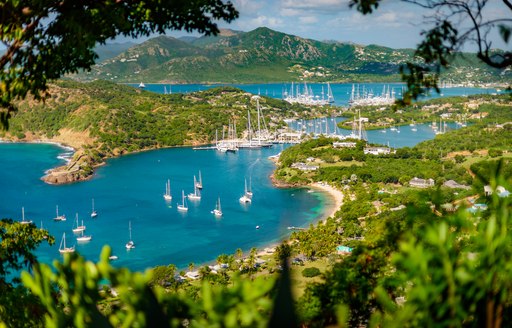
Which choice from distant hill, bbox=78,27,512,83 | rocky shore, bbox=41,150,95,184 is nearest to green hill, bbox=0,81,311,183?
rocky shore, bbox=41,150,95,184

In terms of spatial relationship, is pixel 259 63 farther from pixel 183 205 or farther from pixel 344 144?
pixel 183 205

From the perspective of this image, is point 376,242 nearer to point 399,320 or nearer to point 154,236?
point 399,320

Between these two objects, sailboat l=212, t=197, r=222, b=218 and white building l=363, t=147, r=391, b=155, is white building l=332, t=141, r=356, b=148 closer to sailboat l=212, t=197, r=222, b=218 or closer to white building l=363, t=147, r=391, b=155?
white building l=363, t=147, r=391, b=155

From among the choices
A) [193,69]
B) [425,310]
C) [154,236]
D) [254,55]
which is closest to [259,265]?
[154,236]

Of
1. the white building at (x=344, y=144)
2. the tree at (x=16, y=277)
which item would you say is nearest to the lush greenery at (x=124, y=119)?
the white building at (x=344, y=144)

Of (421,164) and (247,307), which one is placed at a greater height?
(247,307)

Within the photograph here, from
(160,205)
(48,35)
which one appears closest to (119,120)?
(160,205)
